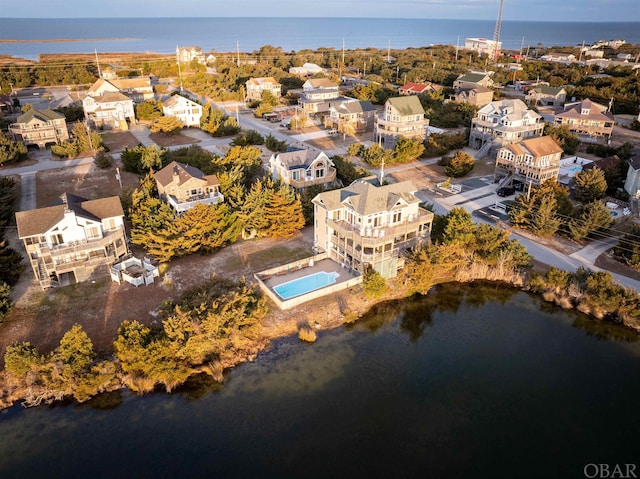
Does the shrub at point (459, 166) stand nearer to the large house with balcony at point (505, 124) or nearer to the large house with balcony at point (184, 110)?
the large house with balcony at point (505, 124)

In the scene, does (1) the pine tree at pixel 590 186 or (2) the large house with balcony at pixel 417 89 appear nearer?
(1) the pine tree at pixel 590 186

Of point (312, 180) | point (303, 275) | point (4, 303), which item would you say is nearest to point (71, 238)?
point (4, 303)

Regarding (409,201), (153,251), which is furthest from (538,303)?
(153,251)

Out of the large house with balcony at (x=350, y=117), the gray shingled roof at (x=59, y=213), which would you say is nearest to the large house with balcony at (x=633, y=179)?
the large house with balcony at (x=350, y=117)

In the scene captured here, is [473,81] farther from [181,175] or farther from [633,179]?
[181,175]

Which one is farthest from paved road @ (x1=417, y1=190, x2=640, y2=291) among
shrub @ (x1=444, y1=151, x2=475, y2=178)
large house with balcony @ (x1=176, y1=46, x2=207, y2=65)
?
large house with balcony @ (x1=176, y1=46, x2=207, y2=65)

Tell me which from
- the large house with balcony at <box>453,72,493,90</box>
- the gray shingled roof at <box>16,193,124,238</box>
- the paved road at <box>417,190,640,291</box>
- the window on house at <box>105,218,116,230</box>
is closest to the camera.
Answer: the gray shingled roof at <box>16,193,124,238</box>

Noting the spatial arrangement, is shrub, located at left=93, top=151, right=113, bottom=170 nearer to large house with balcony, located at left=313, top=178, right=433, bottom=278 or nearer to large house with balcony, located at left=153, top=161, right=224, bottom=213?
large house with balcony, located at left=153, top=161, right=224, bottom=213
